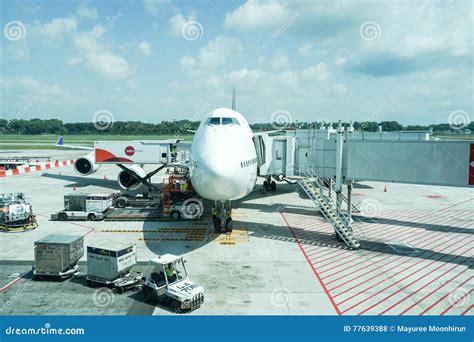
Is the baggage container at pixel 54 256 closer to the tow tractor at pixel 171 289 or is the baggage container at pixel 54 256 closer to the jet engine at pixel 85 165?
the tow tractor at pixel 171 289

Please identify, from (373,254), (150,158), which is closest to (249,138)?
(373,254)

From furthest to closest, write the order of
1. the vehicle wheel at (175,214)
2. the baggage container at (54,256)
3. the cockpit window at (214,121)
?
the vehicle wheel at (175,214) → the cockpit window at (214,121) → the baggage container at (54,256)

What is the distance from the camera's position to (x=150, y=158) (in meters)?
38.8

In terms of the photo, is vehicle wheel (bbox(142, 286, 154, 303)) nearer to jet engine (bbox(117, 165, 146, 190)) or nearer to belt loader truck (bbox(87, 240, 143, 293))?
belt loader truck (bbox(87, 240, 143, 293))

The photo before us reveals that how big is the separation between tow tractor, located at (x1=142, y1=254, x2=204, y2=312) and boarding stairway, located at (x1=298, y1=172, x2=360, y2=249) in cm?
1150

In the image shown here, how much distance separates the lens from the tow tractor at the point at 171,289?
1495cm

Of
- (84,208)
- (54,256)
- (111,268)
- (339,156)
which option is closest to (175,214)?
(84,208)

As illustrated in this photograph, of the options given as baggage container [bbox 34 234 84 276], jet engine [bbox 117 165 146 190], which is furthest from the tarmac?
jet engine [bbox 117 165 146 190]

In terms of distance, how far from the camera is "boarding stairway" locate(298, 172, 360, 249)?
23.7m

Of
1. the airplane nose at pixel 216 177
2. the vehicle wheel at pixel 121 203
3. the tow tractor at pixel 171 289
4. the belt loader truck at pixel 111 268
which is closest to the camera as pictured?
the tow tractor at pixel 171 289

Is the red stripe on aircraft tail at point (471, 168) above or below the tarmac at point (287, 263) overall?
above

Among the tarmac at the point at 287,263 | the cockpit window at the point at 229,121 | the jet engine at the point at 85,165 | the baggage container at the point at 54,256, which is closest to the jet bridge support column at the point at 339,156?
the tarmac at the point at 287,263

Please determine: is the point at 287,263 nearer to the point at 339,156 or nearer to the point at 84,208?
the point at 339,156

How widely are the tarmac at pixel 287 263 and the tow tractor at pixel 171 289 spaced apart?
492 millimetres
